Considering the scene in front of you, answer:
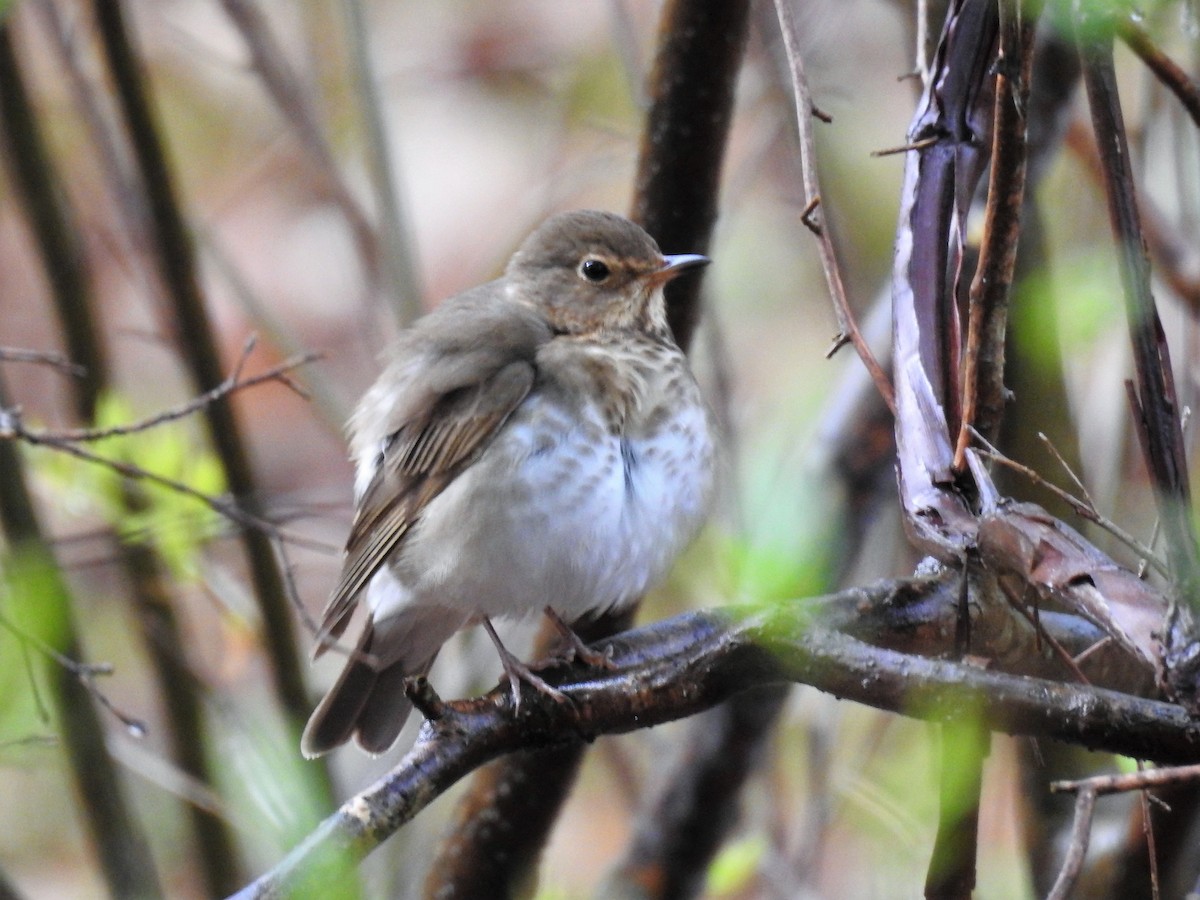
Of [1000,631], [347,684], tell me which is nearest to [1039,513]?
[1000,631]

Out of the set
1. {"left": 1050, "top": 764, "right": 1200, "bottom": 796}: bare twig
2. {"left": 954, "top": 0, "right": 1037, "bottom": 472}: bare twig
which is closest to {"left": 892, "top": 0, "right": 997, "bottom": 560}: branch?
{"left": 954, "top": 0, "right": 1037, "bottom": 472}: bare twig

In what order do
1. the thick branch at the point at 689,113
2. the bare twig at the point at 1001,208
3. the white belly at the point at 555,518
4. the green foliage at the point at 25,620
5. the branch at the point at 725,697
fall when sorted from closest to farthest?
the branch at the point at 725,697, the bare twig at the point at 1001,208, the green foliage at the point at 25,620, the white belly at the point at 555,518, the thick branch at the point at 689,113

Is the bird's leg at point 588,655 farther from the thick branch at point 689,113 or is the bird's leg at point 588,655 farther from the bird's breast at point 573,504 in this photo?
the thick branch at point 689,113

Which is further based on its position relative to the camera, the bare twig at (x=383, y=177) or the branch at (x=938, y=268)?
the bare twig at (x=383, y=177)

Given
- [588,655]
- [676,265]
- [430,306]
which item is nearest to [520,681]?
[588,655]

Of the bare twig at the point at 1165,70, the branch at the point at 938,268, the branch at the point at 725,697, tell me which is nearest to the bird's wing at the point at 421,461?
the branch at the point at 725,697

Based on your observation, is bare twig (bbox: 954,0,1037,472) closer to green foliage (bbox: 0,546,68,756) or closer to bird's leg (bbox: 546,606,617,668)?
bird's leg (bbox: 546,606,617,668)
